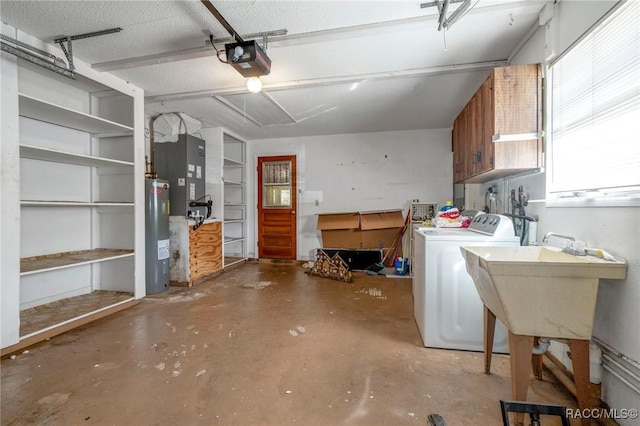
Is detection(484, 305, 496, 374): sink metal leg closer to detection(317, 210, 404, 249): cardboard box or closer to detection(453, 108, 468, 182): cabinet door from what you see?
detection(453, 108, 468, 182): cabinet door

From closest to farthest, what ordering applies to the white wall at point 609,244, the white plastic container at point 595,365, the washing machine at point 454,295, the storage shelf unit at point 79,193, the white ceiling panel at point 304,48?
1. the white wall at point 609,244
2. the white plastic container at point 595,365
3. the white ceiling panel at point 304,48
4. the washing machine at point 454,295
5. the storage shelf unit at point 79,193

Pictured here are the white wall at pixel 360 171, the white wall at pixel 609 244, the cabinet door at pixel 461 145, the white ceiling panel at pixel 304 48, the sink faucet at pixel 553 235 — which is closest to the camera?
the white wall at pixel 609 244

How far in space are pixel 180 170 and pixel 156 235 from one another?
1035 millimetres

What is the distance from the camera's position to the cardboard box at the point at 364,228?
4715 millimetres

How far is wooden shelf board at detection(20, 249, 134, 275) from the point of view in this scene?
89.8 inches

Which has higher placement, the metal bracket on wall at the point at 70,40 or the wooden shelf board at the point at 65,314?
the metal bracket on wall at the point at 70,40

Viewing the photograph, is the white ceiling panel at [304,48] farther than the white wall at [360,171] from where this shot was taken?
No

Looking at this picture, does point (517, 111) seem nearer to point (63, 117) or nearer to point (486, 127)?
point (486, 127)

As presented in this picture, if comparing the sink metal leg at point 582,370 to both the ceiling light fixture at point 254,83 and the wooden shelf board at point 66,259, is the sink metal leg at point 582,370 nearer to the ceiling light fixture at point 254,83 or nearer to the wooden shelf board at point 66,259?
the ceiling light fixture at point 254,83

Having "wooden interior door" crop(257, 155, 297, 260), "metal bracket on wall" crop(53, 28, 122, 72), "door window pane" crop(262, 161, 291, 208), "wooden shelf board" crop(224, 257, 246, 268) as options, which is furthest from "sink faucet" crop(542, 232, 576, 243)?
"wooden shelf board" crop(224, 257, 246, 268)

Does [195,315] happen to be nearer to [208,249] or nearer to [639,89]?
[208,249]

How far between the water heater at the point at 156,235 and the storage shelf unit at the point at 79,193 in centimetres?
18

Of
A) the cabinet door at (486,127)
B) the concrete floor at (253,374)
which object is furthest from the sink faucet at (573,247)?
the concrete floor at (253,374)

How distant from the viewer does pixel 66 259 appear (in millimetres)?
2701
